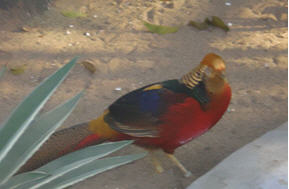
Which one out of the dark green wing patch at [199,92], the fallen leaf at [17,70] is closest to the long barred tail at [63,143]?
the dark green wing patch at [199,92]

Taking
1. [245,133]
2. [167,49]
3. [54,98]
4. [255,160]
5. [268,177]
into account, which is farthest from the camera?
[167,49]

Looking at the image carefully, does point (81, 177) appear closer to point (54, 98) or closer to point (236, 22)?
point (54, 98)

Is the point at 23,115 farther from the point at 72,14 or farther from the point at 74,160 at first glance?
the point at 72,14

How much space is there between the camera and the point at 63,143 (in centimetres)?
245

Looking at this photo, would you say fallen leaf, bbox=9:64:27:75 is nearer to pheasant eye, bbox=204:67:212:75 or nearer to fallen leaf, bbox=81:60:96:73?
fallen leaf, bbox=81:60:96:73

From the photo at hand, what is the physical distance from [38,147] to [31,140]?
6 cm

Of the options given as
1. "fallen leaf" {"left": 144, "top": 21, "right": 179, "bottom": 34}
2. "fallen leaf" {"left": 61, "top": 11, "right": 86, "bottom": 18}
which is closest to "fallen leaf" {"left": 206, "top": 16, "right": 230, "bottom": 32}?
"fallen leaf" {"left": 144, "top": 21, "right": 179, "bottom": 34}

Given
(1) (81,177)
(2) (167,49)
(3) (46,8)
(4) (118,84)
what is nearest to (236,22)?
(2) (167,49)

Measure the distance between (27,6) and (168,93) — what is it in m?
2.29

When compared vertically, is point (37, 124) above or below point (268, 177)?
above

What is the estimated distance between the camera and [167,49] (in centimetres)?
381

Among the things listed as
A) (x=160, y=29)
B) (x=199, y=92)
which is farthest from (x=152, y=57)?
(x=199, y=92)

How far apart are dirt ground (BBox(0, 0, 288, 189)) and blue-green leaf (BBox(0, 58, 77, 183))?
0.92 metres

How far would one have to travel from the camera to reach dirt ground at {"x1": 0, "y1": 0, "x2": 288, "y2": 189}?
2818 millimetres
